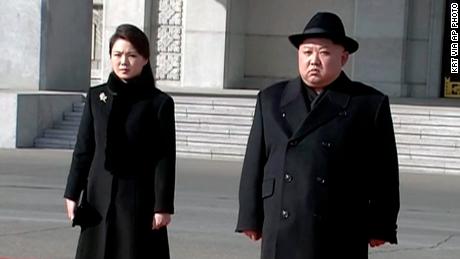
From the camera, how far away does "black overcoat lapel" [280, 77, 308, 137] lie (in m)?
5.18

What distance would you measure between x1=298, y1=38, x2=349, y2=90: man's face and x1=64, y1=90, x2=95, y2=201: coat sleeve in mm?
1647

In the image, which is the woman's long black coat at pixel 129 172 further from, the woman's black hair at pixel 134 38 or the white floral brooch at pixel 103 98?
the woman's black hair at pixel 134 38

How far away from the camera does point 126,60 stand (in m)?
6.03

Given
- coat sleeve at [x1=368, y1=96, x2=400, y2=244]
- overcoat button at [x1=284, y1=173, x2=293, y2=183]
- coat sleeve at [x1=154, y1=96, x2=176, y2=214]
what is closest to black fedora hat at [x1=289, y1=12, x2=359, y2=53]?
coat sleeve at [x1=368, y1=96, x2=400, y2=244]

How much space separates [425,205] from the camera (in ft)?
45.0

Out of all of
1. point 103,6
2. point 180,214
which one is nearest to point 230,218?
point 180,214

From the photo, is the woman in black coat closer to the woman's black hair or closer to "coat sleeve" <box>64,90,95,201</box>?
"coat sleeve" <box>64,90,95,201</box>

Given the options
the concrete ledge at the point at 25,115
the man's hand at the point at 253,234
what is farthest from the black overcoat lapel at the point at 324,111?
the concrete ledge at the point at 25,115

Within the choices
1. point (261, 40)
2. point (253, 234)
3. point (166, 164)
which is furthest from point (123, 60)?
point (261, 40)

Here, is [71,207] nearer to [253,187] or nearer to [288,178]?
[253,187]

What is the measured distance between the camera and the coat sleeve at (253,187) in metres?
5.25

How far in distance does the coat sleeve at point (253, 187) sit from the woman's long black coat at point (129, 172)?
95cm

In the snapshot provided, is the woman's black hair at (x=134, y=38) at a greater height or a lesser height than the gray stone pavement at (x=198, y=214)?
greater

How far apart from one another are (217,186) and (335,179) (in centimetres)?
972
